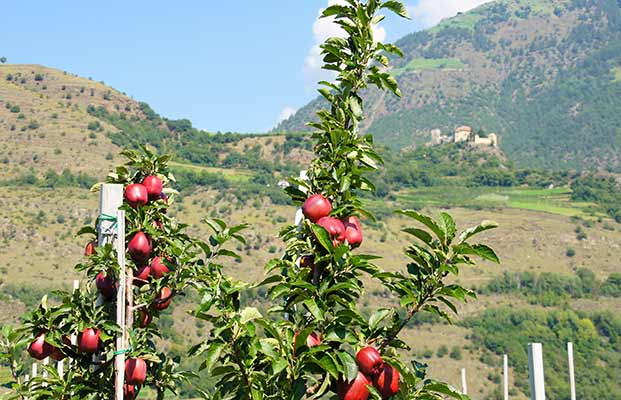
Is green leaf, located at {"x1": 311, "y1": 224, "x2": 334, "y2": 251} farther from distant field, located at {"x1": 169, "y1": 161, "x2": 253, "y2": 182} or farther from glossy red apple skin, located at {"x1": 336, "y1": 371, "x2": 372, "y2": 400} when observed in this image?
distant field, located at {"x1": 169, "y1": 161, "x2": 253, "y2": 182}

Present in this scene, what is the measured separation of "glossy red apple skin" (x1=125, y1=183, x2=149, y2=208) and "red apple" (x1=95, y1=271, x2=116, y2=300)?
0.36 m

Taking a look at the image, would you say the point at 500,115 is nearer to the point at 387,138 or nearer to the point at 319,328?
the point at 387,138

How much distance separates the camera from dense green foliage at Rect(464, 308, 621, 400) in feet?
144

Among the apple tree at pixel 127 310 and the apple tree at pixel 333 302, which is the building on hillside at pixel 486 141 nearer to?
the apple tree at pixel 127 310

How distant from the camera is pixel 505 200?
82375 millimetres

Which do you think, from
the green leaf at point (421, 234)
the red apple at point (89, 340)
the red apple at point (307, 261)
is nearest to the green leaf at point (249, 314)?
the red apple at point (307, 261)

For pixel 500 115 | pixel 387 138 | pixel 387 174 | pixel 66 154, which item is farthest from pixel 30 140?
pixel 500 115

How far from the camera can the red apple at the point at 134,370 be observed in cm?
322

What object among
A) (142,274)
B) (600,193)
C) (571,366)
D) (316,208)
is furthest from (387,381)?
(600,193)

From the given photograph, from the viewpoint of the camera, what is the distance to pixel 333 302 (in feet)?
8.41

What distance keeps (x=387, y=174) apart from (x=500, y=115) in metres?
93.1

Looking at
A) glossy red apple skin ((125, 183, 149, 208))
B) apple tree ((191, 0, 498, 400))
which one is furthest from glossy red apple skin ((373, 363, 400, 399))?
glossy red apple skin ((125, 183, 149, 208))

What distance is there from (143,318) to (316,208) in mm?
1276

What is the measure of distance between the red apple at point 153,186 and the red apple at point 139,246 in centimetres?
20
